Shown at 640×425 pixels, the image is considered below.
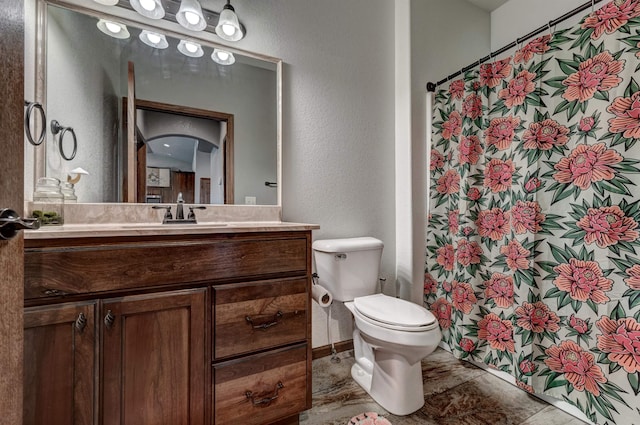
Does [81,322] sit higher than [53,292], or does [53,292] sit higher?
[53,292]

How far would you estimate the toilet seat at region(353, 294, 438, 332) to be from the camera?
1306 mm

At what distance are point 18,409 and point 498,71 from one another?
2.41 meters

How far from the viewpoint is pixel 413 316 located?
138cm

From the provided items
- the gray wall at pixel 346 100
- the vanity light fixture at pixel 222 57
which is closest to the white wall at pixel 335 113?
the gray wall at pixel 346 100

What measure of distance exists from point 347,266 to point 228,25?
1.51 metres

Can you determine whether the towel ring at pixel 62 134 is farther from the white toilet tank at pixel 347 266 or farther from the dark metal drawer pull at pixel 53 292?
the white toilet tank at pixel 347 266

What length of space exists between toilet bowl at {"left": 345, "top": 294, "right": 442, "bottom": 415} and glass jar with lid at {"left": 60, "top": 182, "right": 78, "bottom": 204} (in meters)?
1.47

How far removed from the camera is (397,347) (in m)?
1.32

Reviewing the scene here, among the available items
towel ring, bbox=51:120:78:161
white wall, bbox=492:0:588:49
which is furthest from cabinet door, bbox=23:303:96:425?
white wall, bbox=492:0:588:49

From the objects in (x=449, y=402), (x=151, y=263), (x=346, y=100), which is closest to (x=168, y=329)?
(x=151, y=263)

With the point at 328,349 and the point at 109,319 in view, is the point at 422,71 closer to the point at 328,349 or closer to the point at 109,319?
the point at 328,349

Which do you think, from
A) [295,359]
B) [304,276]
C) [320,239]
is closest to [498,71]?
[320,239]

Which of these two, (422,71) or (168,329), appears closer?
(168,329)

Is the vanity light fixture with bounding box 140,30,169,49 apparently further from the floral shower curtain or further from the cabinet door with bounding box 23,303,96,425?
the floral shower curtain
